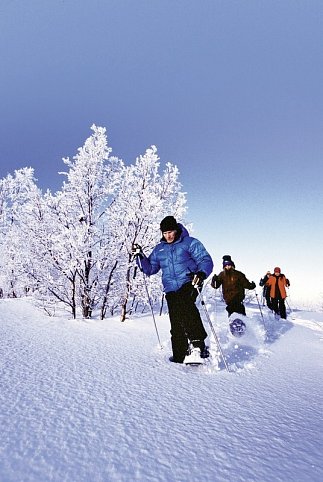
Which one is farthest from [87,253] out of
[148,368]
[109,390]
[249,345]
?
[109,390]

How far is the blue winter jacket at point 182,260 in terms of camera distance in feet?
12.3

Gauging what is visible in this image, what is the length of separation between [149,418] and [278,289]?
1018 centimetres

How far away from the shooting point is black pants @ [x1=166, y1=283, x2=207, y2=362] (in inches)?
140

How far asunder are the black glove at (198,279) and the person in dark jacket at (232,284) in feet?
12.0

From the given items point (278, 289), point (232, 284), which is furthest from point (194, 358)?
point (278, 289)

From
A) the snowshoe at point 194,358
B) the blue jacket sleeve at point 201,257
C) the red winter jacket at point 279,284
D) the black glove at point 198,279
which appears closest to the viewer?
the snowshoe at point 194,358

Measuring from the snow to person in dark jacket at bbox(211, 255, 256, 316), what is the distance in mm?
3270

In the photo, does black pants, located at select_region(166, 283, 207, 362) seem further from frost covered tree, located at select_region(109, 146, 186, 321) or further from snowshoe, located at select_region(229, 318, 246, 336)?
frost covered tree, located at select_region(109, 146, 186, 321)

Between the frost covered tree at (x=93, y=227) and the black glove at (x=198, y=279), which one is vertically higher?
the frost covered tree at (x=93, y=227)

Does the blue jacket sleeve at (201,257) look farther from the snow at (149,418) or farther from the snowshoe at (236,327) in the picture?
the snowshoe at (236,327)

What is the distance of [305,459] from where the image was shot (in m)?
1.53

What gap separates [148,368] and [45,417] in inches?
59.6

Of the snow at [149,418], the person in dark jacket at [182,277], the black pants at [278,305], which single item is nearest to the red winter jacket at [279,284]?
the black pants at [278,305]

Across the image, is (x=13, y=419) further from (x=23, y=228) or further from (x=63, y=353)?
(x=23, y=228)
